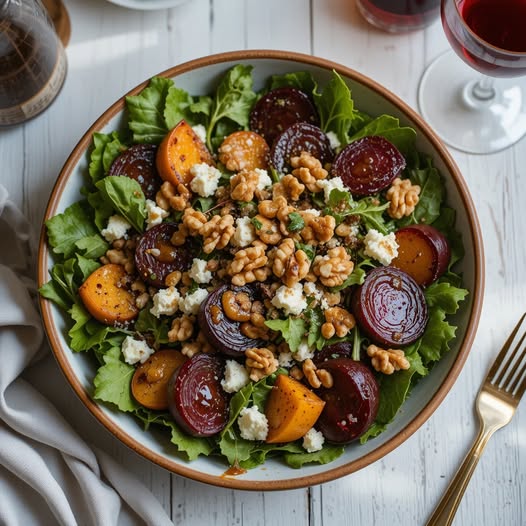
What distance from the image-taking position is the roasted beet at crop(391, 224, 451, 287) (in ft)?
7.95

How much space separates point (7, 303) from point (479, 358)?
67.8 inches

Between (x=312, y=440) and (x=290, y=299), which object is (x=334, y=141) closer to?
(x=290, y=299)

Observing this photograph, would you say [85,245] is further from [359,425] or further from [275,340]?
[359,425]

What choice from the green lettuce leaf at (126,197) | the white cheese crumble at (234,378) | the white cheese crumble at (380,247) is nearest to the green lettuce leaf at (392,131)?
the white cheese crumble at (380,247)

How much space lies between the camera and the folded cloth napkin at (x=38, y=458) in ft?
8.38

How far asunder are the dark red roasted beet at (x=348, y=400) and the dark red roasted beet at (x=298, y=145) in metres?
0.71

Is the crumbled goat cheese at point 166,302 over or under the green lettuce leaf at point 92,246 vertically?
under

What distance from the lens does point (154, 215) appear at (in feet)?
8.07

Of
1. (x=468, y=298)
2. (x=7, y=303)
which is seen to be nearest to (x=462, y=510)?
(x=468, y=298)

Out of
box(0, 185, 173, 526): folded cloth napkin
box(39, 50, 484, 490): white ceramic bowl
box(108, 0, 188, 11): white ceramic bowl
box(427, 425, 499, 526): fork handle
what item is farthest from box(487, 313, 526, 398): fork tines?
box(108, 0, 188, 11): white ceramic bowl

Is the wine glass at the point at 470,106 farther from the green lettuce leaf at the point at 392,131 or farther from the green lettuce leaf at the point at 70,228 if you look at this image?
the green lettuce leaf at the point at 70,228

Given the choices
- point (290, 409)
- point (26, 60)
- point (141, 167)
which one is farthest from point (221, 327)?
point (26, 60)

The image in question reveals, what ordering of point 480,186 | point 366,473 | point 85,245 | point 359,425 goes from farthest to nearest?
1. point 480,186
2. point 366,473
3. point 85,245
4. point 359,425

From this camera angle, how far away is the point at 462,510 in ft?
8.83
